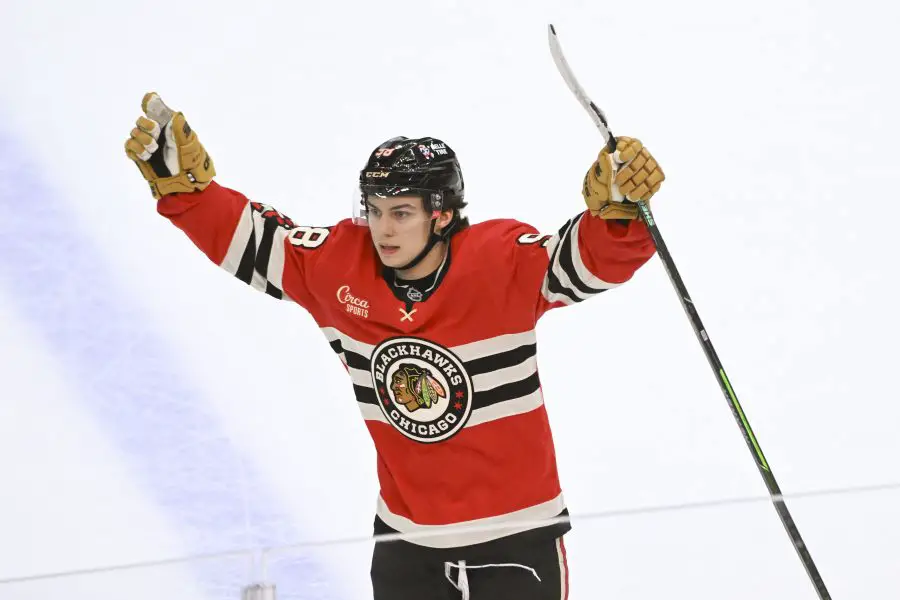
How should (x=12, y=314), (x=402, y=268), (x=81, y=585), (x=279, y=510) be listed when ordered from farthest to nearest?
(x=12, y=314), (x=279, y=510), (x=402, y=268), (x=81, y=585)

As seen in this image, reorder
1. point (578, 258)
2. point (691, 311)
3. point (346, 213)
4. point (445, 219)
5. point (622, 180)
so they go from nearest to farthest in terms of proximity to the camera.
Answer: point (622, 180), point (578, 258), point (691, 311), point (445, 219), point (346, 213)

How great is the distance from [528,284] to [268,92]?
7.39 feet

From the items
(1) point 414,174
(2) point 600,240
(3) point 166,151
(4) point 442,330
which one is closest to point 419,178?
(1) point 414,174

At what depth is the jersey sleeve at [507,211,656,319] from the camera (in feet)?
7.21

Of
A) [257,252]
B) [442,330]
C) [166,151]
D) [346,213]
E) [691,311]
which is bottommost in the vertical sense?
[691,311]

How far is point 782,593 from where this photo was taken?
1.82m

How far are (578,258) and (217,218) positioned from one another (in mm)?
816

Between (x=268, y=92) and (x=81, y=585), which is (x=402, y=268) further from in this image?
(x=268, y=92)

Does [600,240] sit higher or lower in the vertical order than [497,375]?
higher

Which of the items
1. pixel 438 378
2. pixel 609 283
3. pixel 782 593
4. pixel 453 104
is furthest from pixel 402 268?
pixel 453 104

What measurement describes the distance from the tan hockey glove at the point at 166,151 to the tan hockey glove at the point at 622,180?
0.86 meters

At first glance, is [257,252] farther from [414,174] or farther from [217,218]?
[414,174]

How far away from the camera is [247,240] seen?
2531 mm

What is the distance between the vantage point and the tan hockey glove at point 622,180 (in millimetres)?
2105
